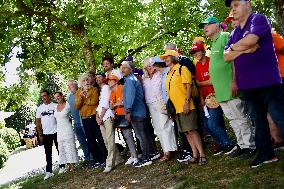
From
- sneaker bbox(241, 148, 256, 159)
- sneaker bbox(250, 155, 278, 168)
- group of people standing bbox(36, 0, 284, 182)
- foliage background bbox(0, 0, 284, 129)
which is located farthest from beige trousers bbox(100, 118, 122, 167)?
sneaker bbox(250, 155, 278, 168)

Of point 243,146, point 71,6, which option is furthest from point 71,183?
point 71,6

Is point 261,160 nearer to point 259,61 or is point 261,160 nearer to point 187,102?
point 259,61

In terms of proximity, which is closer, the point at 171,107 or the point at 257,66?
the point at 257,66

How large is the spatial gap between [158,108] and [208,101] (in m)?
1.31

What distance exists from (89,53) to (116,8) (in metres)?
2.59

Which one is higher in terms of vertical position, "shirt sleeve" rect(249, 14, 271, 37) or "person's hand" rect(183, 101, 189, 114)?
"shirt sleeve" rect(249, 14, 271, 37)

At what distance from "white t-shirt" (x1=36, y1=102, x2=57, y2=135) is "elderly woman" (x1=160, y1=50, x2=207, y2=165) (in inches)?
166

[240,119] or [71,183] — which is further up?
[240,119]

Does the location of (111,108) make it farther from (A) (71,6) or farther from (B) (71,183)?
(A) (71,6)

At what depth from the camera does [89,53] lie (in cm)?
1268

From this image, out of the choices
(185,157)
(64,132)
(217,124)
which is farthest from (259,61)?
(64,132)

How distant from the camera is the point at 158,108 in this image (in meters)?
7.91

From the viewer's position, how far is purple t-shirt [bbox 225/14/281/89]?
15.9ft

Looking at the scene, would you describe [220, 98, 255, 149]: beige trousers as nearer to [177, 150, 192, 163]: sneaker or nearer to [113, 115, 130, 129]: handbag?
[177, 150, 192, 163]: sneaker
